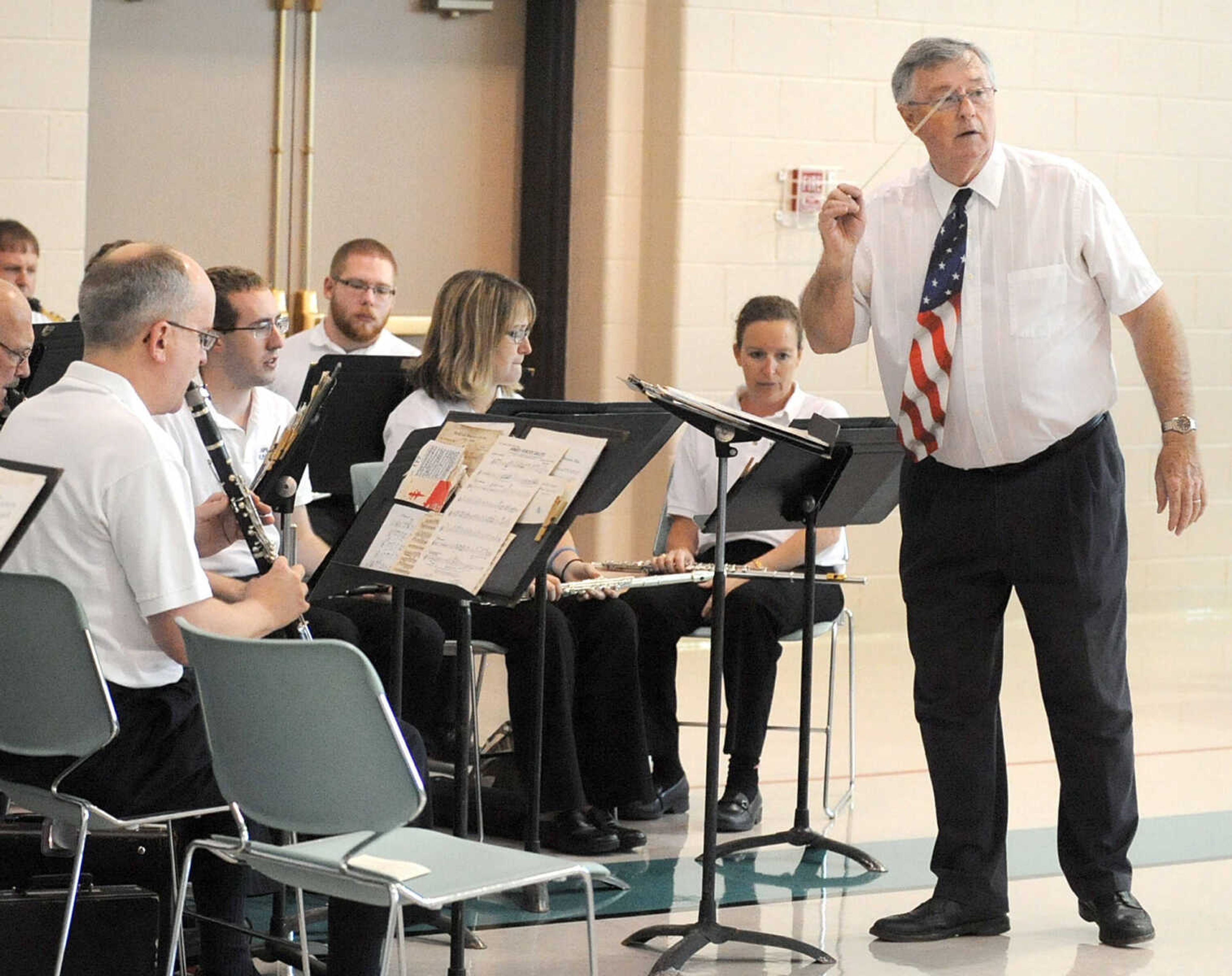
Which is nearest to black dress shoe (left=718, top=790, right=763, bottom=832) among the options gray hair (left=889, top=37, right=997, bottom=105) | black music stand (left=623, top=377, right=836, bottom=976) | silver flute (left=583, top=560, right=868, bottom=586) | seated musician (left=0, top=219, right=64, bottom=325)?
silver flute (left=583, top=560, right=868, bottom=586)

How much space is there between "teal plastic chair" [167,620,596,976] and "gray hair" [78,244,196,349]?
605mm

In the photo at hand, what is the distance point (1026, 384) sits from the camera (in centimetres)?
321

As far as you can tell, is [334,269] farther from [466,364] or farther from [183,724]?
[183,724]

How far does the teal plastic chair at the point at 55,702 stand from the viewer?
8.06 feet

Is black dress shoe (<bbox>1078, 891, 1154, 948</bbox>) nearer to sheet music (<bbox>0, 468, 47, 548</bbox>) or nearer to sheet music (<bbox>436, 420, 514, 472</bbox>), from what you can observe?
sheet music (<bbox>436, 420, 514, 472</bbox>)

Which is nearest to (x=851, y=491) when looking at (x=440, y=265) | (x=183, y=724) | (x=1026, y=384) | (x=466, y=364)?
(x=1026, y=384)

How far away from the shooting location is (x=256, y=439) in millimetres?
3713

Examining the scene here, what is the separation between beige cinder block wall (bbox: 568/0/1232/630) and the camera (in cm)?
642

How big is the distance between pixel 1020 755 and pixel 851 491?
1.46 metres

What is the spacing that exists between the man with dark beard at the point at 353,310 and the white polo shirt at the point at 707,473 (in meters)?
1.05

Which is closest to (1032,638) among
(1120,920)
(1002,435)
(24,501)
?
(1002,435)

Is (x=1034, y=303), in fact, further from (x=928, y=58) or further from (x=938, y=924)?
(x=938, y=924)

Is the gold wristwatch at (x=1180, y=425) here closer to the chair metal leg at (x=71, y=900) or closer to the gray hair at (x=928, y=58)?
the gray hair at (x=928, y=58)

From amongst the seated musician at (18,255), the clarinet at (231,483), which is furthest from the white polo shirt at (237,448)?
the seated musician at (18,255)
